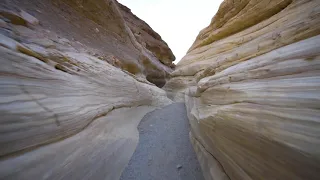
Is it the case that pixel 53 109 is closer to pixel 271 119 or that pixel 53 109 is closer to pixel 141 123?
pixel 271 119

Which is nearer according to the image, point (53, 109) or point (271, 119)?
point (271, 119)

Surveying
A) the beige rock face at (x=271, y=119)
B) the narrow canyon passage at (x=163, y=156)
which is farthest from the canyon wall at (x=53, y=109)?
the beige rock face at (x=271, y=119)

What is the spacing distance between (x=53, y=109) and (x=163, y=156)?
205 centimetres

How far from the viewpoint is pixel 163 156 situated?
9.02 feet

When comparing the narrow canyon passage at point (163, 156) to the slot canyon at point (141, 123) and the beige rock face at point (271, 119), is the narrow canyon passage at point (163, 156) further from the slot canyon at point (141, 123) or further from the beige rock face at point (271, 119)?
the beige rock face at point (271, 119)

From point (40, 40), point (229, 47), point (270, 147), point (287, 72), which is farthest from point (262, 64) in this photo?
point (229, 47)

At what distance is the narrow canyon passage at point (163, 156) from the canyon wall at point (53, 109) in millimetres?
221

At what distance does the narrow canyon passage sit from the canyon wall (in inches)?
8.7

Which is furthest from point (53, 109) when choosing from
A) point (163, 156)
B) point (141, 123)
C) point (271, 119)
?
point (141, 123)

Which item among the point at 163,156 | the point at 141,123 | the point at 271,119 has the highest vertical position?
the point at 271,119

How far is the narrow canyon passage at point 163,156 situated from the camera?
2.30m

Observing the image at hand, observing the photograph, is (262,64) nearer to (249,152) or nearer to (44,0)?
(249,152)

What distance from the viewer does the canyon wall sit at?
A: 133cm

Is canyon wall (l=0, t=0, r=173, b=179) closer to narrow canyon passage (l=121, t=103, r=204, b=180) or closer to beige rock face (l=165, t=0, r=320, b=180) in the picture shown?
narrow canyon passage (l=121, t=103, r=204, b=180)
